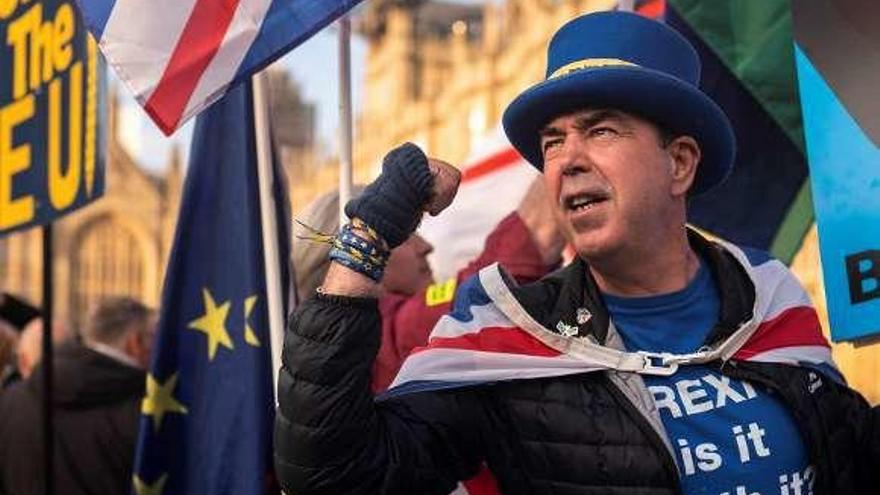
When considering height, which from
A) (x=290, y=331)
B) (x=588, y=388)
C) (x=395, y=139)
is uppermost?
(x=395, y=139)

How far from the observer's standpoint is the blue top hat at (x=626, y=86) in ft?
5.72

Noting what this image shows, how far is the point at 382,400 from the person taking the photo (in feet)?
5.59

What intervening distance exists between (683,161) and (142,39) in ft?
3.53

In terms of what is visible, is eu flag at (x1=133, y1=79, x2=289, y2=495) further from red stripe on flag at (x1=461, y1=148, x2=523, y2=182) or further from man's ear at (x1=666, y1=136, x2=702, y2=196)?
red stripe on flag at (x1=461, y1=148, x2=523, y2=182)

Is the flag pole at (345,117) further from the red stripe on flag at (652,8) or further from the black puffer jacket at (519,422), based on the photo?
the red stripe on flag at (652,8)

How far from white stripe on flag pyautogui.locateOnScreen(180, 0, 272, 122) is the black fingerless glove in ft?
2.37

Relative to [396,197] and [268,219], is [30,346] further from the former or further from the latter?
[396,197]

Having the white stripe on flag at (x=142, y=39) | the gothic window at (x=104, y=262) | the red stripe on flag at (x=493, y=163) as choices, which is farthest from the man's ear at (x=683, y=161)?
the gothic window at (x=104, y=262)

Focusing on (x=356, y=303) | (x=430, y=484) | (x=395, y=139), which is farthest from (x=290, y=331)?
(x=395, y=139)

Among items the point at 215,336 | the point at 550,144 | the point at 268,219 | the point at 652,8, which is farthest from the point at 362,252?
the point at 652,8

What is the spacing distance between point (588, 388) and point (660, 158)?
38cm

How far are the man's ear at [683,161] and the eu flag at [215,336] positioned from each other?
4.37ft

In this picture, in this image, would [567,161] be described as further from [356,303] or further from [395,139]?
[395,139]

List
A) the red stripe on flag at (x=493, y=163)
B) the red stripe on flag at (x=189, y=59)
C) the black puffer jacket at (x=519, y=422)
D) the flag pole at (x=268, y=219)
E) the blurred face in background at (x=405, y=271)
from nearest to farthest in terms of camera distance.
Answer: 1. the black puffer jacket at (x=519, y=422)
2. the red stripe on flag at (x=189, y=59)
3. the flag pole at (x=268, y=219)
4. the blurred face in background at (x=405, y=271)
5. the red stripe on flag at (x=493, y=163)
